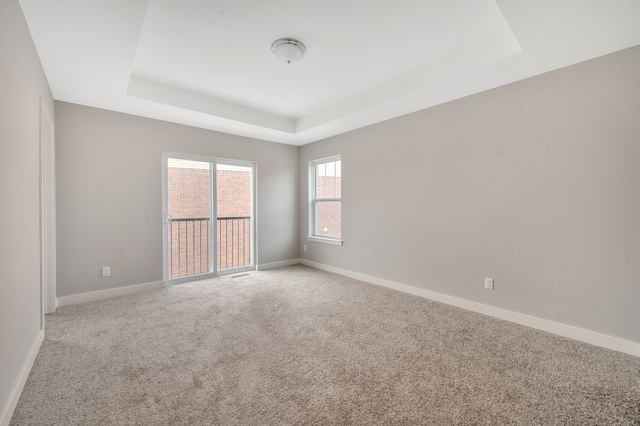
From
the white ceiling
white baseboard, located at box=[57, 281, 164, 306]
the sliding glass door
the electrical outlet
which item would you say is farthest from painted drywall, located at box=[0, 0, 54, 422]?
the electrical outlet

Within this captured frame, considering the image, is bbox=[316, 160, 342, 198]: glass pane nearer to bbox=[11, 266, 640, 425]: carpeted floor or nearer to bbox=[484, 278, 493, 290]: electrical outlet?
bbox=[11, 266, 640, 425]: carpeted floor

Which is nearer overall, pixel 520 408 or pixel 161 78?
pixel 520 408

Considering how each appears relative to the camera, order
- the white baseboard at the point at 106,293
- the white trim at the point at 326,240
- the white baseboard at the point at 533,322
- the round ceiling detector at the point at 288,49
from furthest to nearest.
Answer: the white trim at the point at 326,240 → the white baseboard at the point at 106,293 → the round ceiling detector at the point at 288,49 → the white baseboard at the point at 533,322

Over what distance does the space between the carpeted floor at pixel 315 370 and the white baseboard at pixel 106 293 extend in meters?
0.20

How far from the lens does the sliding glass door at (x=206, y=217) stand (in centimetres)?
423

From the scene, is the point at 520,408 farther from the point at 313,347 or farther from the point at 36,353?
the point at 36,353

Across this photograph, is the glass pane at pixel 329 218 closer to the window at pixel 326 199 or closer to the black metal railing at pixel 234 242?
the window at pixel 326 199

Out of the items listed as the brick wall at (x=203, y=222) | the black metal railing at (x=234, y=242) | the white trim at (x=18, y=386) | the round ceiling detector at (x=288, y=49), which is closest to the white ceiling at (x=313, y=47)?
Result: the round ceiling detector at (x=288, y=49)

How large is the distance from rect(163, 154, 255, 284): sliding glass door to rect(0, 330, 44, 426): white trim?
6.42ft

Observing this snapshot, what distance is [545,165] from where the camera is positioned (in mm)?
2664

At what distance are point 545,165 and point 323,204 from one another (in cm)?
339

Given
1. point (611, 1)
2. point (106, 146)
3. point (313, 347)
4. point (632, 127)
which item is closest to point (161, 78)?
point (106, 146)

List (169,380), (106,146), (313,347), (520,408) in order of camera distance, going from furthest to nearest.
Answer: (106,146) → (313,347) → (169,380) → (520,408)

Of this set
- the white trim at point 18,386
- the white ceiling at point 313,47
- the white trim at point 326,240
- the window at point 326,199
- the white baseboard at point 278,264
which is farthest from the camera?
the white baseboard at point 278,264
